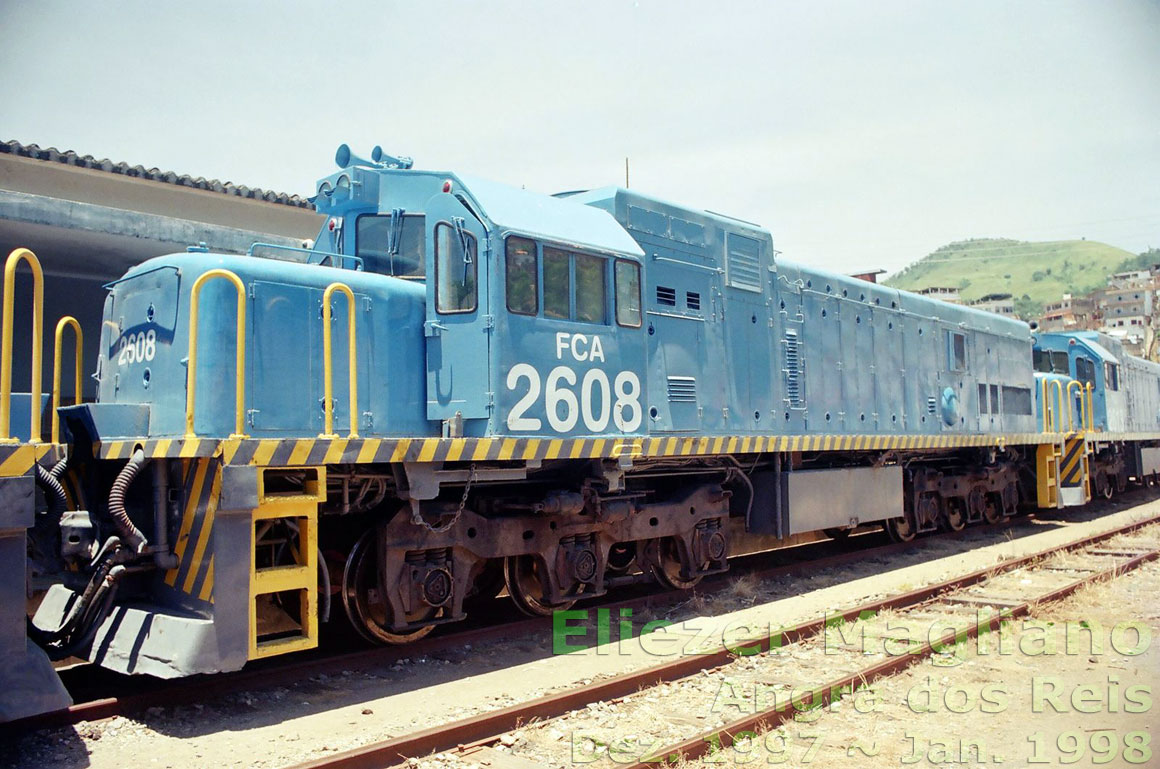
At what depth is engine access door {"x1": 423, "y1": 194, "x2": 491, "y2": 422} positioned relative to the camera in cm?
683

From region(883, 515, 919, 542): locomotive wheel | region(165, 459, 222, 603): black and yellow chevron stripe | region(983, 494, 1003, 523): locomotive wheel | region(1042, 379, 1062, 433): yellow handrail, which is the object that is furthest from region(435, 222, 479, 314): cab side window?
region(1042, 379, 1062, 433): yellow handrail

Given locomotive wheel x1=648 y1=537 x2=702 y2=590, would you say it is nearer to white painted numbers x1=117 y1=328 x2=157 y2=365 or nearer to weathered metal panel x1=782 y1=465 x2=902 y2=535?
weathered metal panel x1=782 y1=465 x2=902 y2=535

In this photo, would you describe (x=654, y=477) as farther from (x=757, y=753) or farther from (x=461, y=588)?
(x=757, y=753)

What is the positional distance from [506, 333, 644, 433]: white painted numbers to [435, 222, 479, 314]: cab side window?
68 centimetres

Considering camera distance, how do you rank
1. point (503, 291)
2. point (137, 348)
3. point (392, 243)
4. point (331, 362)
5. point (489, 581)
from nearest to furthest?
1. point (331, 362)
2. point (137, 348)
3. point (503, 291)
4. point (392, 243)
5. point (489, 581)

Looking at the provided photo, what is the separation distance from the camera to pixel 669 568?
→ 9391 millimetres

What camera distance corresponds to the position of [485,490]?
7.67 m

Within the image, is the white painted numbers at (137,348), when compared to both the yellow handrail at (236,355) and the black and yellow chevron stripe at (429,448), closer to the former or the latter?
the black and yellow chevron stripe at (429,448)

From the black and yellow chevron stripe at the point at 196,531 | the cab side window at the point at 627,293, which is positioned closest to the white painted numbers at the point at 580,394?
the cab side window at the point at 627,293

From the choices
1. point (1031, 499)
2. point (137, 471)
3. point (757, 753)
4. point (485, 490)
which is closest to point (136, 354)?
point (137, 471)

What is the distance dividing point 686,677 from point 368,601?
247 centimetres

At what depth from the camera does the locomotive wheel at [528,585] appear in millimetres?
7844

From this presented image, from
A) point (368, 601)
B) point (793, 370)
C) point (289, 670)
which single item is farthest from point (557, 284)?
point (793, 370)

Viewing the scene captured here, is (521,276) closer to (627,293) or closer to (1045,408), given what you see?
(627,293)
